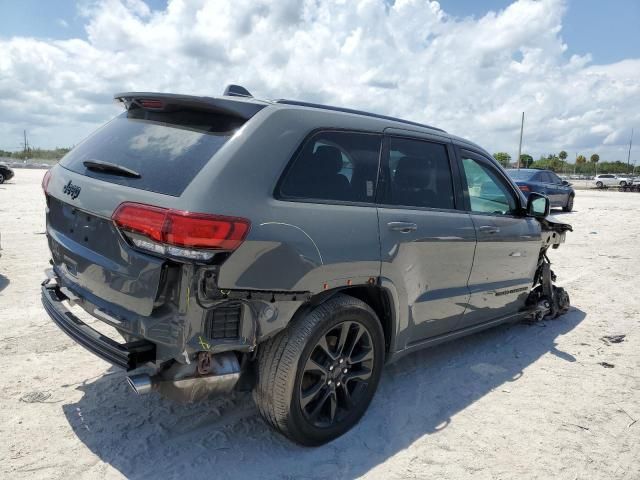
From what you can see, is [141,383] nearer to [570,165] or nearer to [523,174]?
[523,174]

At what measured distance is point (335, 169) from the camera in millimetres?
3025

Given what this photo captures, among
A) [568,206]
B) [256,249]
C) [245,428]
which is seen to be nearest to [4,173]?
[568,206]

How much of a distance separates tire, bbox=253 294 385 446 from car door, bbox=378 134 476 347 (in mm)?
335

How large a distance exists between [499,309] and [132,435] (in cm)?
316

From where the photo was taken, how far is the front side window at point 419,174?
3.42 meters

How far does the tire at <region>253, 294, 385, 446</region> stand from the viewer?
275 cm

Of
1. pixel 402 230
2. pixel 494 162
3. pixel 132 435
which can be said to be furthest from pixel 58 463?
pixel 494 162

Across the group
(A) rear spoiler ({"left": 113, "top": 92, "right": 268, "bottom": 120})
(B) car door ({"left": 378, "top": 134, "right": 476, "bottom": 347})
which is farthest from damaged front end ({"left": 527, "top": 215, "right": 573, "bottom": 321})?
(A) rear spoiler ({"left": 113, "top": 92, "right": 268, "bottom": 120})

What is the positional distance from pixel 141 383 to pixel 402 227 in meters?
1.76

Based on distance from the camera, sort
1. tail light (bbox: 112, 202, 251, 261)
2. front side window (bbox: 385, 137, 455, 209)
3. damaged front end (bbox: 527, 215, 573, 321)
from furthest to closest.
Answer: damaged front end (bbox: 527, 215, 573, 321), front side window (bbox: 385, 137, 455, 209), tail light (bbox: 112, 202, 251, 261)

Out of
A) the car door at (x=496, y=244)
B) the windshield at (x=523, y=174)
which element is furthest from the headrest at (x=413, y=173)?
the windshield at (x=523, y=174)

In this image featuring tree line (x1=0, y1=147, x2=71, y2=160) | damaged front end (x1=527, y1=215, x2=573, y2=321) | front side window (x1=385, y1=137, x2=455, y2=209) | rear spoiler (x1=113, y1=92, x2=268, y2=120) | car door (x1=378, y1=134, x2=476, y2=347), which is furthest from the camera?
tree line (x1=0, y1=147, x2=71, y2=160)

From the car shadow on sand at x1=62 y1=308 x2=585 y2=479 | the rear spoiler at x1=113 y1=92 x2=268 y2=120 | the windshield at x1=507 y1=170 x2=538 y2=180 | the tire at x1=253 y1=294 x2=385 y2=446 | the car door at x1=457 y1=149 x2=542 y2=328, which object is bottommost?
the car shadow on sand at x1=62 y1=308 x2=585 y2=479

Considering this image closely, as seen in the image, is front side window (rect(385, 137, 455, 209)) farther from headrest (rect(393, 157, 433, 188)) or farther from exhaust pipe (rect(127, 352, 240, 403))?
exhaust pipe (rect(127, 352, 240, 403))
